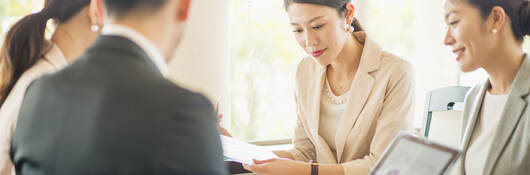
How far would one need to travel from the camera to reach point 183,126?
0.67 meters

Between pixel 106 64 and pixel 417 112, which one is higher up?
pixel 106 64

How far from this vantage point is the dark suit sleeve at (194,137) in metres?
0.66

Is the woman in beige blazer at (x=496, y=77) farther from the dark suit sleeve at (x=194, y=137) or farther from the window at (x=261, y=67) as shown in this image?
the window at (x=261, y=67)

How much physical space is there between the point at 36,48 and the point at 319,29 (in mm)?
998

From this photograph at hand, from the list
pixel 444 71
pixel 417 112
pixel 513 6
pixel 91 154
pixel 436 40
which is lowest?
pixel 417 112

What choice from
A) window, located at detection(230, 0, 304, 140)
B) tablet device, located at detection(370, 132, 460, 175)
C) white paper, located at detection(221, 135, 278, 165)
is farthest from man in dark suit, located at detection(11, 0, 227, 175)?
window, located at detection(230, 0, 304, 140)

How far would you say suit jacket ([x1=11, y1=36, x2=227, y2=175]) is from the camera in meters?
0.65

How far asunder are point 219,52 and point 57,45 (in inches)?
53.2

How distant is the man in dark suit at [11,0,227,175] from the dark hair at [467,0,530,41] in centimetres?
110

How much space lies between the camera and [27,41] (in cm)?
132

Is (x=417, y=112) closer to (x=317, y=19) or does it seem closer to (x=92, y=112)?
(x=317, y=19)

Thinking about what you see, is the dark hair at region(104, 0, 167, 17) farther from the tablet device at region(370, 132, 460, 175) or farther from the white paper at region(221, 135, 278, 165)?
the white paper at region(221, 135, 278, 165)

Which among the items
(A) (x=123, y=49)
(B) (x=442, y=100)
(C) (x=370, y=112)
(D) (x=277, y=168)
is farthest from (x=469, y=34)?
(A) (x=123, y=49)

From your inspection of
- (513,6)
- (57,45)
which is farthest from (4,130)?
(513,6)
